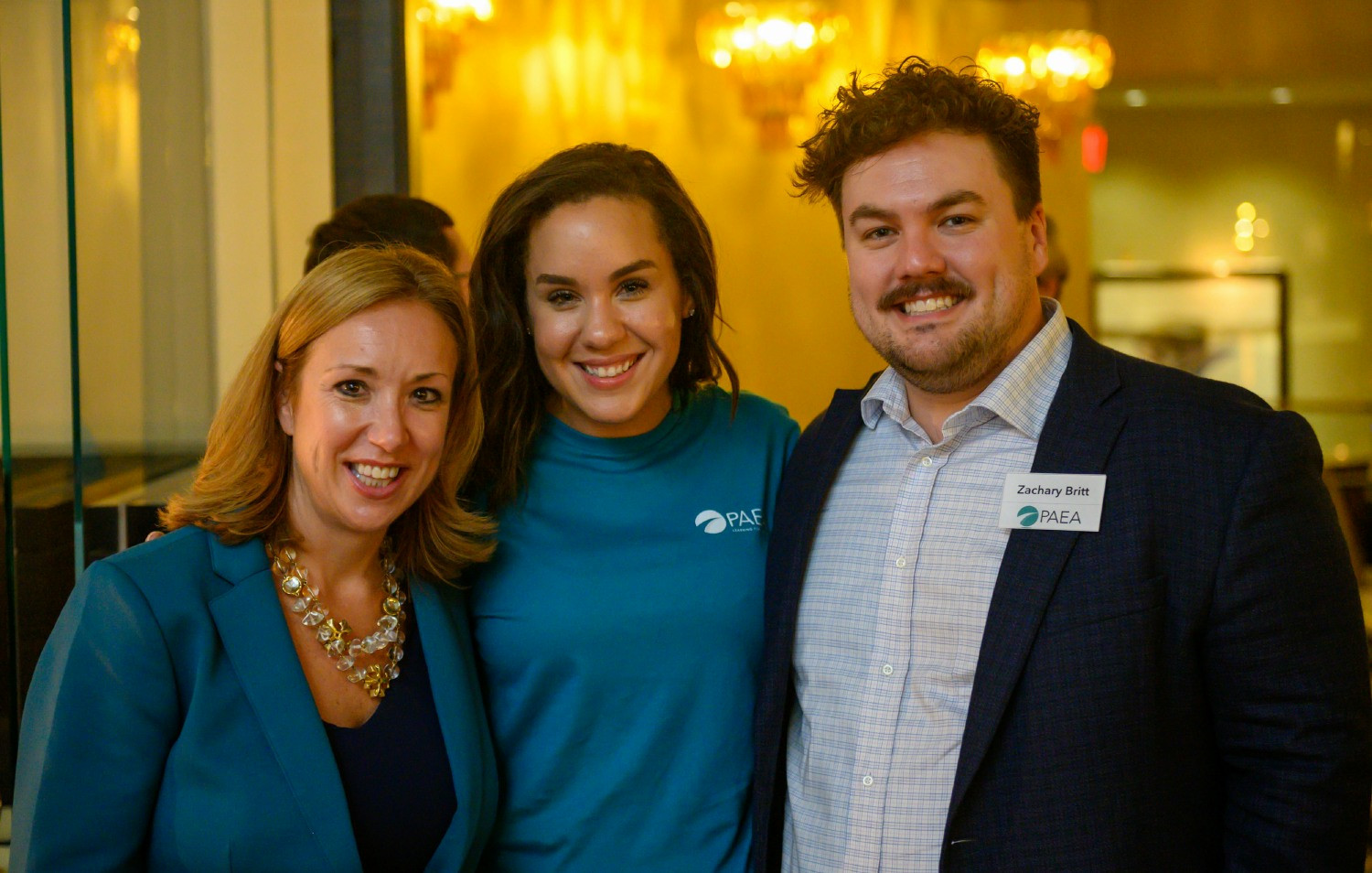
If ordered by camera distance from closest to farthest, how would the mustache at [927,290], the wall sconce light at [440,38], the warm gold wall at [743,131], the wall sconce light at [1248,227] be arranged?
1. the mustache at [927,290]
2. the wall sconce light at [440,38]
3. the warm gold wall at [743,131]
4. the wall sconce light at [1248,227]

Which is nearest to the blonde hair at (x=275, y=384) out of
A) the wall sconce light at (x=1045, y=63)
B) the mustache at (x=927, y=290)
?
the mustache at (x=927, y=290)

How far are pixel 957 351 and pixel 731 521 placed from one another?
0.48 metres

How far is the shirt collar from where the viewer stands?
68.4 inches

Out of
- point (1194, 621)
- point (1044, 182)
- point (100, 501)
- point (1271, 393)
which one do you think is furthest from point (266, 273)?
point (1271, 393)

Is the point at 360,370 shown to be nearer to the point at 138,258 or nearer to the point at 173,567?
the point at 173,567

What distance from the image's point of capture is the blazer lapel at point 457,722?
169 centimetres

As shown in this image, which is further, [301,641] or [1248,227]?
[1248,227]

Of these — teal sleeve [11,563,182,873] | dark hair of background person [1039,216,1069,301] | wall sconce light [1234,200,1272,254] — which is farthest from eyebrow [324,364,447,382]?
wall sconce light [1234,200,1272,254]

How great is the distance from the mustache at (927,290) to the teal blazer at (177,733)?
980 mm

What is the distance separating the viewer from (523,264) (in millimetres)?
1994

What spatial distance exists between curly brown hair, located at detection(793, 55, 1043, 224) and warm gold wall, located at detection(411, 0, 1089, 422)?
15.3 ft

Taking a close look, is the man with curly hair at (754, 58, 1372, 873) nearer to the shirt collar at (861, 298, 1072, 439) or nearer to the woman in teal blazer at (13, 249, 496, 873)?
the shirt collar at (861, 298, 1072, 439)

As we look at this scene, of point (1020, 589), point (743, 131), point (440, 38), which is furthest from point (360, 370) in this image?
point (743, 131)

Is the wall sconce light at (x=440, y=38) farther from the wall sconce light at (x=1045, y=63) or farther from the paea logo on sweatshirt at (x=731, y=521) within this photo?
the paea logo on sweatshirt at (x=731, y=521)
